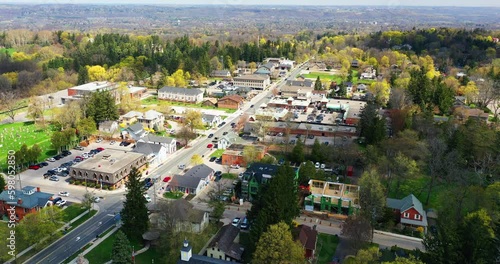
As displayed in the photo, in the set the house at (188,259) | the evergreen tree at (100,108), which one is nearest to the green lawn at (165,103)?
the evergreen tree at (100,108)

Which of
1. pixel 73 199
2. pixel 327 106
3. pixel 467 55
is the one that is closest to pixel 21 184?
pixel 73 199

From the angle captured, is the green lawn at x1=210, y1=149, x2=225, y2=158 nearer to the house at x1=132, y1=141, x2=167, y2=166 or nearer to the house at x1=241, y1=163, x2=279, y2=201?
the house at x1=132, y1=141, x2=167, y2=166

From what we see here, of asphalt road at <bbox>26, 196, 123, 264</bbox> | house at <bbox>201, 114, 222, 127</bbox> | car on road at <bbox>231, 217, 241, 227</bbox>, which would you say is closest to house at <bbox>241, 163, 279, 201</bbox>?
car on road at <bbox>231, 217, 241, 227</bbox>

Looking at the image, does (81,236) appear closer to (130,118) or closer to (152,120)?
(152,120)

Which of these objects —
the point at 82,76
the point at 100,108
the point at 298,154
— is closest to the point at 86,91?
the point at 82,76

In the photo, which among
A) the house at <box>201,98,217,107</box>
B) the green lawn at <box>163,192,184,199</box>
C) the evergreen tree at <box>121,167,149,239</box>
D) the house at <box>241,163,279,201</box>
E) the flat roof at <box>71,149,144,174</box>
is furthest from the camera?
the house at <box>201,98,217,107</box>

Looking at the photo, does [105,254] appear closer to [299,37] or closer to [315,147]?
[315,147]
